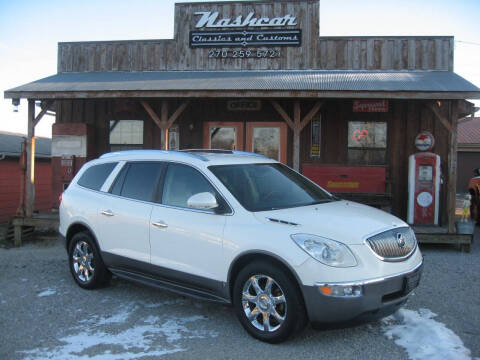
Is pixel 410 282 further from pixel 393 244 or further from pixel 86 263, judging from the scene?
pixel 86 263

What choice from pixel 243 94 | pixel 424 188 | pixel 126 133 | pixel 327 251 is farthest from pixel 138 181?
pixel 126 133

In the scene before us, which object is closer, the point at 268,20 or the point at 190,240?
the point at 190,240

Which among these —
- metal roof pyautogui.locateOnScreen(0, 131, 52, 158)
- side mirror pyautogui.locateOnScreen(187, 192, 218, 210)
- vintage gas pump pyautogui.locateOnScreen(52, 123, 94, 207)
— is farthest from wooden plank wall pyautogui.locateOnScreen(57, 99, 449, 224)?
side mirror pyautogui.locateOnScreen(187, 192, 218, 210)

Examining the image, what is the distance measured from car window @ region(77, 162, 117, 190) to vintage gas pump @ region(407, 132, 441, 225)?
6.49 meters

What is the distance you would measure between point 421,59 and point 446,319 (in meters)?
8.01

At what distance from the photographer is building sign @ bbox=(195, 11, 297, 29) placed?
11.8m

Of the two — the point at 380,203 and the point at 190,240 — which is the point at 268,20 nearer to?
the point at 380,203

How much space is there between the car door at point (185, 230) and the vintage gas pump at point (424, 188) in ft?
20.8

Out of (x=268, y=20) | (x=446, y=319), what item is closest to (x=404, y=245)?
(x=446, y=319)

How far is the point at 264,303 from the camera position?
413 centimetres

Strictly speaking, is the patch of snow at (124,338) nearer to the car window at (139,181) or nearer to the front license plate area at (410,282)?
the car window at (139,181)

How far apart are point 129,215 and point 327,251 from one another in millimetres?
2434

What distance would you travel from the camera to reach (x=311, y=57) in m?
11.7

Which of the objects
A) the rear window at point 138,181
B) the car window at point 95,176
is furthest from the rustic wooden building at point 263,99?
the rear window at point 138,181
